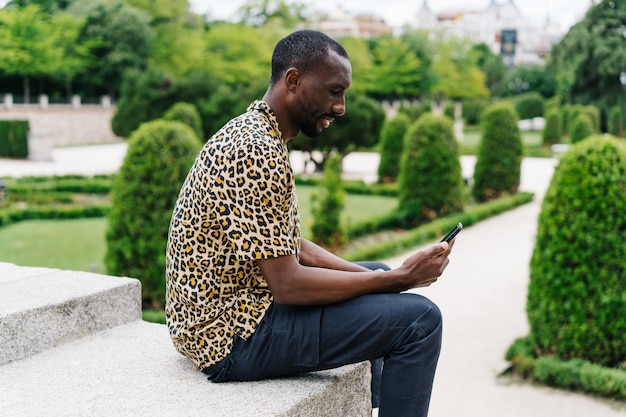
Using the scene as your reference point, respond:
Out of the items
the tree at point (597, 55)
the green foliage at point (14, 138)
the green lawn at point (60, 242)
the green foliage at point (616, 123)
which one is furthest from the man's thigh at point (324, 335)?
the tree at point (597, 55)

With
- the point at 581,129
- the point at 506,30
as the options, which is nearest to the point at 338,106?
the point at 581,129

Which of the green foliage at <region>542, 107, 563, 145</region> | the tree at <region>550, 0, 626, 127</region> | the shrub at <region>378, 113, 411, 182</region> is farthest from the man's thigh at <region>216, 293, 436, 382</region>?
the tree at <region>550, 0, 626, 127</region>

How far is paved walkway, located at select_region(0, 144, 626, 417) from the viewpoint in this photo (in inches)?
168

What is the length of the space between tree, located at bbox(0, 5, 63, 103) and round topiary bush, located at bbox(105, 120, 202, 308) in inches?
1072

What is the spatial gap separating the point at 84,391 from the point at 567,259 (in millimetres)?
3255

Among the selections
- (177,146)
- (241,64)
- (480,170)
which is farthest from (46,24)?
(177,146)

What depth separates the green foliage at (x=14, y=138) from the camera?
74.0 ft

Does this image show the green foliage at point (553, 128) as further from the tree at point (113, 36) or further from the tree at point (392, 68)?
the tree at point (392, 68)

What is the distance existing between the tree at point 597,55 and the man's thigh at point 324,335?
110ft

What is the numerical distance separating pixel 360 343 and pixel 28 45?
33087mm

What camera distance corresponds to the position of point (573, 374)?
441 centimetres

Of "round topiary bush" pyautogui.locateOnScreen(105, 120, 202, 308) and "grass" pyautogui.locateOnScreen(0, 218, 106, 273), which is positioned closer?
"round topiary bush" pyautogui.locateOnScreen(105, 120, 202, 308)

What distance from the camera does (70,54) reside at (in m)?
35.0

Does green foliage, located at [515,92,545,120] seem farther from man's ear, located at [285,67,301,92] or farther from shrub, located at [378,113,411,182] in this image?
man's ear, located at [285,67,301,92]
